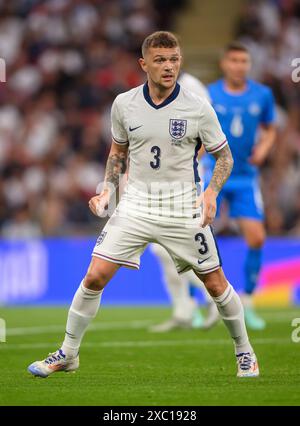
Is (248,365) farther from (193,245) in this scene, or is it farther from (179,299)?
(179,299)

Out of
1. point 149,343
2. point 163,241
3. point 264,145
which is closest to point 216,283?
point 163,241

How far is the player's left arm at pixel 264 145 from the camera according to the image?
444 inches

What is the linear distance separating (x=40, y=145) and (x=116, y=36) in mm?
3166

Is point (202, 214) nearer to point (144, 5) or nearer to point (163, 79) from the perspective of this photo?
point (163, 79)

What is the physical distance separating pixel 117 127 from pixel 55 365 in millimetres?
1645

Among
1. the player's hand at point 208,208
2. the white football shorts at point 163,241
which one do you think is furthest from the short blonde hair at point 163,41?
the white football shorts at point 163,241

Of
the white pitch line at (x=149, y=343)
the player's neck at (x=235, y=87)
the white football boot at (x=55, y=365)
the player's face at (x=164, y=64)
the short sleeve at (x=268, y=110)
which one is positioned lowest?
the white football boot at (x=55, y=365)

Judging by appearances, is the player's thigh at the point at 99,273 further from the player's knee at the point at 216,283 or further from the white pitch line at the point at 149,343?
the white pitch line at the point at 149,343

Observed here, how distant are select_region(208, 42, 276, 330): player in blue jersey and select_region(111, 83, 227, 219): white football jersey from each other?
13.6 feet

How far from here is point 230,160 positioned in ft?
23.5

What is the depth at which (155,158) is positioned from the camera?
7043 mm

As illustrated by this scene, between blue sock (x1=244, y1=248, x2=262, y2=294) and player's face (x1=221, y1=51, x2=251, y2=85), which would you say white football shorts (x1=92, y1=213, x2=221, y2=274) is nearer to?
blue sock (x1=244, y1=248, x2=262, y2=294)

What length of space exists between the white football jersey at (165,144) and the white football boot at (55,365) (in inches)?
41.9
